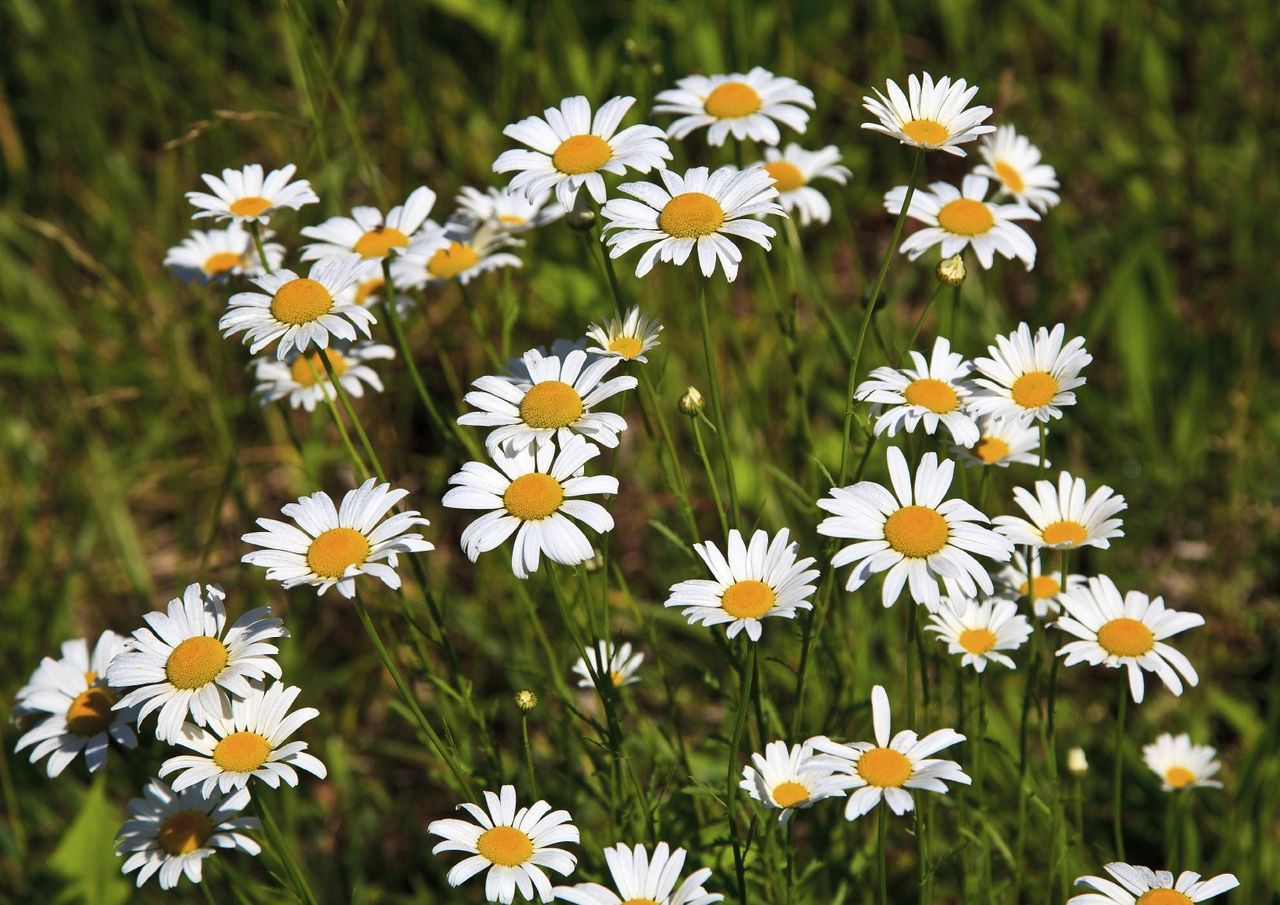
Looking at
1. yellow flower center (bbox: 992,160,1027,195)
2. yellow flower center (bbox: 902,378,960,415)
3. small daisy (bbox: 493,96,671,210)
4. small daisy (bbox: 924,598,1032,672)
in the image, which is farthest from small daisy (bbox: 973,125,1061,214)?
small daisy (bbox: 924,598,1032,672)

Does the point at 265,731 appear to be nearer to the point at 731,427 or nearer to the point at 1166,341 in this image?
the point at 731,427

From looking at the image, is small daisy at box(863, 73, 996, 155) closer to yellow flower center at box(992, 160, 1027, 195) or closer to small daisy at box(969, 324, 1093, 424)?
small daisy at box(969, 324, 1093, 424)

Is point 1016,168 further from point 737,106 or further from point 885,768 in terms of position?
point 885,768

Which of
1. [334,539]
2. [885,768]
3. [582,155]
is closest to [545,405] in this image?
[334,539]

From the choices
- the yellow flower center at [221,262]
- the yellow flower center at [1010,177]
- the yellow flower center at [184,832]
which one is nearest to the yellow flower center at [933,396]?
the yellow flower center at [1010,177]

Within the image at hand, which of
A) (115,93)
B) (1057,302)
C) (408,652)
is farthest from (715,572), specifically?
(115,93)

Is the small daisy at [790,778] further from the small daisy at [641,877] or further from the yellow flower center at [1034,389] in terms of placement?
the yellow flower center at [1034,389]
